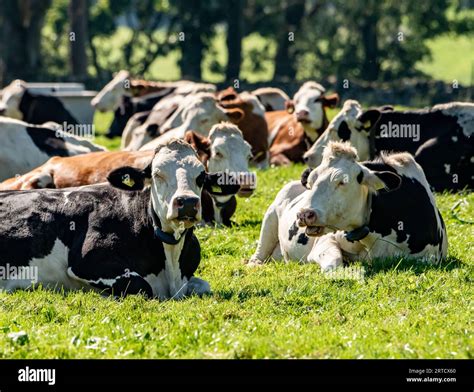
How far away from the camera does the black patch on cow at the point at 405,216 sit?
483 inches

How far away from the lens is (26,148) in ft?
60.3

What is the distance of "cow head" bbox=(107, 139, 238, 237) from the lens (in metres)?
10.7

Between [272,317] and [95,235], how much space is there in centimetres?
214

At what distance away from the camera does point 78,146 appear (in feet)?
60.4

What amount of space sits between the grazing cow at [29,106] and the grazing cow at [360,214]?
15006mm

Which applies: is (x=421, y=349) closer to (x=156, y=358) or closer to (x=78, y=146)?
(x=156, y=358)

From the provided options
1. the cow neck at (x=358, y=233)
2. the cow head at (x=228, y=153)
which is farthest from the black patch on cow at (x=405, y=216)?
the cow head at (x=228, y=153)

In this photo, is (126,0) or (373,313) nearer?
(373,313)

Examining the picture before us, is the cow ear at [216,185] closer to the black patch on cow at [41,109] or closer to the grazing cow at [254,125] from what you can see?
the grazing cow at [254,125]

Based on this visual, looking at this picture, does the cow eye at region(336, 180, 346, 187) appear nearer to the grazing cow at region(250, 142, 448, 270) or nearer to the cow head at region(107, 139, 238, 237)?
the grazing cow at region(250, 142, 448, 270)

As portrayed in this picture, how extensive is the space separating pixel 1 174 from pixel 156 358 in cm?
1016

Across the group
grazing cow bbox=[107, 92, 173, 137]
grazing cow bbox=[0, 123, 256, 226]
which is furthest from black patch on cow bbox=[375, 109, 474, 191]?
grazing cow bbox=[107, 92, 173, 137]

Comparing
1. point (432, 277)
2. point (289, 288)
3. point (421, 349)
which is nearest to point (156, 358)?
point (421, 349)
